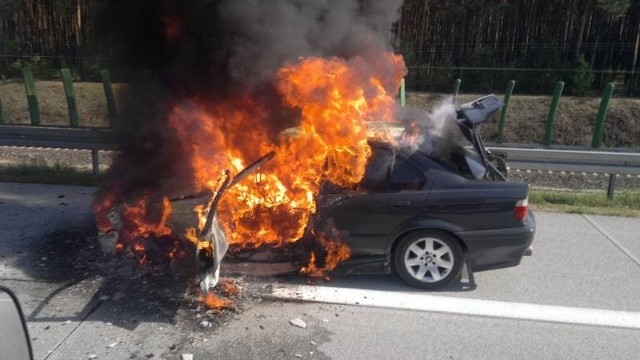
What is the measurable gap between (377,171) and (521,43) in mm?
15137

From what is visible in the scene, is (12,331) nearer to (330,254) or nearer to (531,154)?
(330,254)

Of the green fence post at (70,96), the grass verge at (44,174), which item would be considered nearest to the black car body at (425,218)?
the grass verge at (44,174)

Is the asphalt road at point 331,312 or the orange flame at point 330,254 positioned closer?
the asphalt road at point 331,312

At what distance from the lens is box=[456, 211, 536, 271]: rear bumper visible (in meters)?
5.09

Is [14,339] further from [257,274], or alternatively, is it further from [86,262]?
[86,262]

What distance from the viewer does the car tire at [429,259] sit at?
518cm

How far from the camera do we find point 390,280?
5.46 m

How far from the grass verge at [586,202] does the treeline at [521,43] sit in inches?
327

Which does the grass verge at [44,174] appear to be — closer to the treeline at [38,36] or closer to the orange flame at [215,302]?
the orange flame at [215,302]

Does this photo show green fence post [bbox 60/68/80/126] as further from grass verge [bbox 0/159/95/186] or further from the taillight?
the taillight

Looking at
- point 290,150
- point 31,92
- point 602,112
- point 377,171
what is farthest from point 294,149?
point 31,92

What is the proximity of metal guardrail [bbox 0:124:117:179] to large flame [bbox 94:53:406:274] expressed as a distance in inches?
133

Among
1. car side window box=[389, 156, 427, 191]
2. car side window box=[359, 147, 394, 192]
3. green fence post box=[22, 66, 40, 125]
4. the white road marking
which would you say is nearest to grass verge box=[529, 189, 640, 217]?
the white road marking

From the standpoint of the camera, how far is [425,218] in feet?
16.8
